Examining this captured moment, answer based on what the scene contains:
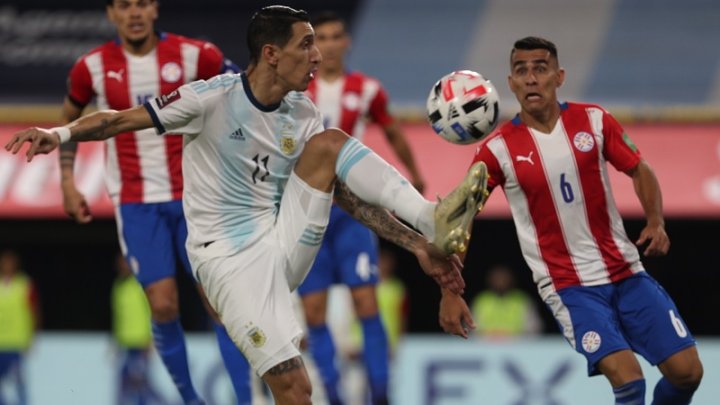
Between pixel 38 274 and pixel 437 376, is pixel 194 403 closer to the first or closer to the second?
pixel 437 376

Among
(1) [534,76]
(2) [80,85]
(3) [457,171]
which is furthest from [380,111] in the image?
(3) [457,171]

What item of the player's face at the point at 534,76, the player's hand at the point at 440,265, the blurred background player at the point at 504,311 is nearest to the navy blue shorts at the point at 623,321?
the player's hand at the point at 440,265

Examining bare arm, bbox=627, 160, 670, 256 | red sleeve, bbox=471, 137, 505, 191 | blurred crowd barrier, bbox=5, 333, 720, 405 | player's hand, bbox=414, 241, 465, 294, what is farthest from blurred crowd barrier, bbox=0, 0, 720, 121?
player's hand, bbox=414, 241, 465, 294

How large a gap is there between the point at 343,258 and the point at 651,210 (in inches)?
105

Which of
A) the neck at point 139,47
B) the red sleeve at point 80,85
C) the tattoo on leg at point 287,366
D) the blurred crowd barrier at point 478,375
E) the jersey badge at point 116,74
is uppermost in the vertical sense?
the neck at point 139,47

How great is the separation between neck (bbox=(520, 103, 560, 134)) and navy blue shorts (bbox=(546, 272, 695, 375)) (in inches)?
33.7

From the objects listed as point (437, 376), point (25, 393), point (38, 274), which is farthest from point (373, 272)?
point (38, 274)

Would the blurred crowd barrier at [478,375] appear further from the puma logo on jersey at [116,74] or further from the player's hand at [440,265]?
the player's hand at [440,265]

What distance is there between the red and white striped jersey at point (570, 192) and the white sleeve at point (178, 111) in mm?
1493

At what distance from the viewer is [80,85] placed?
7984 millimetres

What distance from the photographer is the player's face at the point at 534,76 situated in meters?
6.98

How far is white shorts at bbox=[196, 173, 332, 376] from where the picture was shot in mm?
6512

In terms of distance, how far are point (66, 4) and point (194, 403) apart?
32.2 ft

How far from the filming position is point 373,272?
8.95 metres
